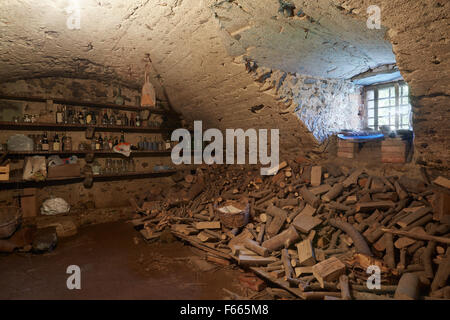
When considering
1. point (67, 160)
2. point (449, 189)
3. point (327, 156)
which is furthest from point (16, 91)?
point (449, 189)

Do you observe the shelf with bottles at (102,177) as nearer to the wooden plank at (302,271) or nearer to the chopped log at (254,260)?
the chopped log at (254,260)

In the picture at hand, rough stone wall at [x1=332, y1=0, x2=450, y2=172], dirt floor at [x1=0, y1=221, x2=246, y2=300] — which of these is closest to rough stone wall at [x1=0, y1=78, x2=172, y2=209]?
dirt floor at [x1=0, y1=221, x2=246, y2=300]

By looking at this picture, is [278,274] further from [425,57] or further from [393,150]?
[425,57]

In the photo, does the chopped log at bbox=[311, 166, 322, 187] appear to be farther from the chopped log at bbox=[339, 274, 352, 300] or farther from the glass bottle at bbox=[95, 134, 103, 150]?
the glass bottle at bbox=[95, 134, 103, 150]

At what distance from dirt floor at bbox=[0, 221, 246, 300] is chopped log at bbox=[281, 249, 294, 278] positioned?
0.56 m

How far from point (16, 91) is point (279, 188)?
16.7 ft

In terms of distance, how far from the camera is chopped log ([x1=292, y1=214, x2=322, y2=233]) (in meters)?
3.11

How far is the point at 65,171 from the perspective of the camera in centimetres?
484

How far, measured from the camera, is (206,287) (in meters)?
2.77

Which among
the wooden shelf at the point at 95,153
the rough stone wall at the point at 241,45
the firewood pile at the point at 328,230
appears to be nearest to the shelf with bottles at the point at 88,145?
the wooden shelf at the point at 95,153

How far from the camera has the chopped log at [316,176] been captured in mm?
Result: 3854

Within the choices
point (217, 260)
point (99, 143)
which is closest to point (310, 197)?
point (217, 260)
